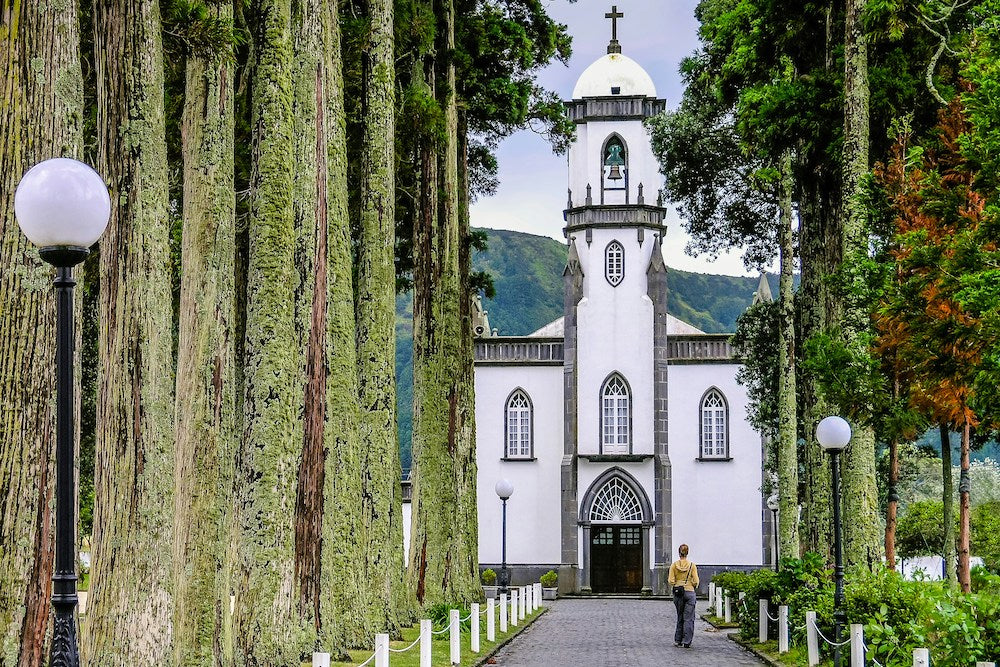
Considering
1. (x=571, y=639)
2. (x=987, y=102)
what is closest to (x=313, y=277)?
(x=987, y=102)

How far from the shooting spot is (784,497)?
2770cm

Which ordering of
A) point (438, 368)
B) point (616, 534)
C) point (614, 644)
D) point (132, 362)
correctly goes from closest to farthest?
point (132, 362)
point (614, 644)
point (438, 368)
point (616, 534)

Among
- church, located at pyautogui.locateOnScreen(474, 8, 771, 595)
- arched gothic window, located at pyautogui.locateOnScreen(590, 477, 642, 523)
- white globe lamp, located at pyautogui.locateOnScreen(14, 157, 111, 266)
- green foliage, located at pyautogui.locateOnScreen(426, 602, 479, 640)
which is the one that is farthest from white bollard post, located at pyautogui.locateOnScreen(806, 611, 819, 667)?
arched gothic window, located at pyautogui.locateOnScreen(590, 477, 642, 523)

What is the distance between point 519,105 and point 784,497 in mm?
9710

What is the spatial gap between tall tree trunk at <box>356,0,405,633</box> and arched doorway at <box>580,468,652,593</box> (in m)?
29.7

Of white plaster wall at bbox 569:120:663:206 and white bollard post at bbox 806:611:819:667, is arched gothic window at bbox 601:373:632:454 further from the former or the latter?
white bollard post at bbox 806:611:819:667

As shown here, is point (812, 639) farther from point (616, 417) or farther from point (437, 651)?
point (616, 417)

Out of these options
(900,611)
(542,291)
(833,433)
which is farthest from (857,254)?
(542,291)

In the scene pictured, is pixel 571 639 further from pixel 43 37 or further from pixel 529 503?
pixel 529 503

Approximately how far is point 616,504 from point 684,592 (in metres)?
27.8

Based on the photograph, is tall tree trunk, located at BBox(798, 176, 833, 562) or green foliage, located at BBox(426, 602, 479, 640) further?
green foliage, located at BBox(426, 602, 479, 640)

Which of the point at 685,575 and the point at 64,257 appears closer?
the point at 64,257

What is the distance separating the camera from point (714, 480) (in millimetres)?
49312

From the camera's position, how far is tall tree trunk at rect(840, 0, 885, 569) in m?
16.5
